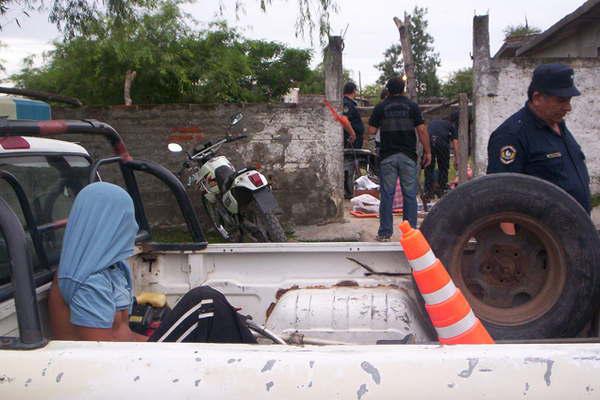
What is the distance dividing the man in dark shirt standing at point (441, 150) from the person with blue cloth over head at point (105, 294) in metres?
8.11

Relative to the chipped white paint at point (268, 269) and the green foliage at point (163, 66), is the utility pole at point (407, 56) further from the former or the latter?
the chipped white paint at point (268, 269)

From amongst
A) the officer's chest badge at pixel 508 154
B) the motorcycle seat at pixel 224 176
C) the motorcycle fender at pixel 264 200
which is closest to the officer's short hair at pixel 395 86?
the motorcycle fender at pixel 264 200

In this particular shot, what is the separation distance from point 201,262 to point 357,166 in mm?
7723

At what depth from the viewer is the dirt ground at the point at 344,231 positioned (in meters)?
7.45

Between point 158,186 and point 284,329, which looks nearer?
point 284,329

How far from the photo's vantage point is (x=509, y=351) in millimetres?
1768

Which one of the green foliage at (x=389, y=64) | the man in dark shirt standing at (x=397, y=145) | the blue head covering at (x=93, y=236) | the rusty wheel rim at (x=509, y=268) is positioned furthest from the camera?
the green foliage at (x=389, y=64)

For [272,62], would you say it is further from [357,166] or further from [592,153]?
[592,153]

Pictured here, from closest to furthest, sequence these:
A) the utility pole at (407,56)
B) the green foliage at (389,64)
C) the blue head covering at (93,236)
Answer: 1. the blue head covering at (93,236)
2. the utility pole at (407,56)
3. the green foliage at (389,64)

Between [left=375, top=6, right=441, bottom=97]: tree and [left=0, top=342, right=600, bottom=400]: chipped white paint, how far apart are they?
43.0m

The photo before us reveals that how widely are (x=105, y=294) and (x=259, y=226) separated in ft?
13.5

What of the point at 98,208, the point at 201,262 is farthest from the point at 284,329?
the point at 98,208

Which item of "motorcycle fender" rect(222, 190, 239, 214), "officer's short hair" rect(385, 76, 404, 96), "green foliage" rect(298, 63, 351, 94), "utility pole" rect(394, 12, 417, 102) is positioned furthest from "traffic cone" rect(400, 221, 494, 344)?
"green foliage" rect(298, 63, 351, 94)

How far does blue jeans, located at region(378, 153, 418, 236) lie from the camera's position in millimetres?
6879
